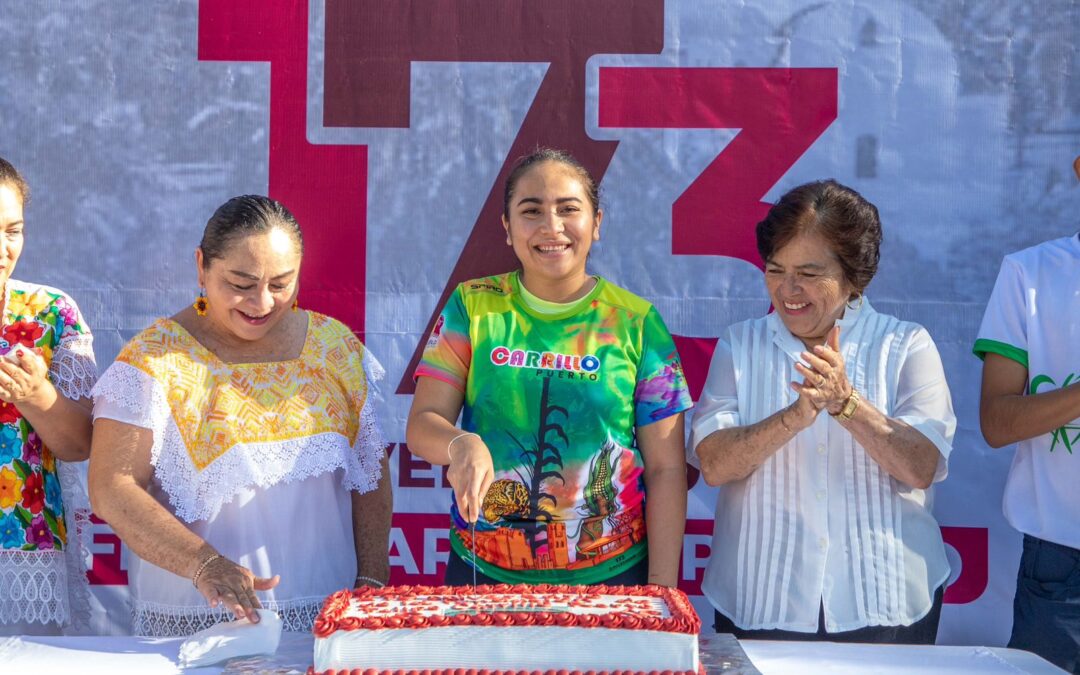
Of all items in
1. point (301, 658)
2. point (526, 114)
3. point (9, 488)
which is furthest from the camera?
point (526, 114)

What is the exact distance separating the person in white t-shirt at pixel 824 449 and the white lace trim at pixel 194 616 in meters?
0.83

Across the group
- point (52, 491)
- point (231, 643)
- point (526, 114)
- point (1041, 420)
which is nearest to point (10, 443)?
point (52, 491)

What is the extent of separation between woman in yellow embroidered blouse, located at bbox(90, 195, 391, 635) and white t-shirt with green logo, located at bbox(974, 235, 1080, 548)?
1.45 meters

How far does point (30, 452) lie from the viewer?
7.80 ft

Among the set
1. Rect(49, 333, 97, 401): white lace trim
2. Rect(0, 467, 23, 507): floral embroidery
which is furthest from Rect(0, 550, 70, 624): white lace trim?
Rect(49, 333, 97, 401): white lace trim

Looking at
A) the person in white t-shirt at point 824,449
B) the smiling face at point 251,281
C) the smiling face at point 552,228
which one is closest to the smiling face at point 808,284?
the person in white t-shirt at point 824,449

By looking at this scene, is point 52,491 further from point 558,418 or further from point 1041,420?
point 1041,420

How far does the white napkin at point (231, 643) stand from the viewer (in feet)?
5.90

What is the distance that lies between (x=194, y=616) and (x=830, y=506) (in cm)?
128

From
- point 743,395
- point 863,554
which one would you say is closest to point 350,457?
point 743,395

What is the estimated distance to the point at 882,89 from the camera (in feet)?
10.1

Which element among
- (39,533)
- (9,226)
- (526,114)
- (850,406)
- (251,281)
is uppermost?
(526,114)

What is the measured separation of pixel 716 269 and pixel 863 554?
3.60 ft

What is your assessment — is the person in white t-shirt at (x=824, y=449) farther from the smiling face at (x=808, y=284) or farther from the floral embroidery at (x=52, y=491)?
the floral embroidery at (x=52, y=491)
